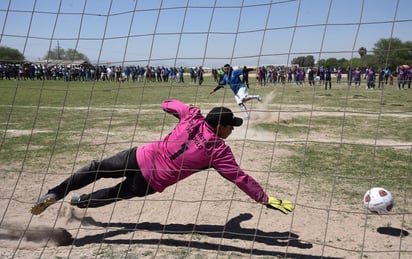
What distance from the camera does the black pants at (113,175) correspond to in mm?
3988

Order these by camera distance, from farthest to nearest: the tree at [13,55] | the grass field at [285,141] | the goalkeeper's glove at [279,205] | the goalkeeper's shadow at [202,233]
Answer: the grass field at [285,141]
the tree at [13,55]
the goalkeeper's shadow at [202,233]
the goalkeeper's glove at [279,205]

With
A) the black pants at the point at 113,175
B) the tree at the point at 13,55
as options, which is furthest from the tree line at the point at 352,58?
the black pants at the point at 113,175

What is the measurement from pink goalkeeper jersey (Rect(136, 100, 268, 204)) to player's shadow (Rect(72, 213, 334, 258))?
0.49 m

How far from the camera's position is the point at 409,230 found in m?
4.05

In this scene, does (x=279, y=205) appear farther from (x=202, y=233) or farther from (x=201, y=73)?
(x=201, y=73)

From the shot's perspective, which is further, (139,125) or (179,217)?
(139,125)

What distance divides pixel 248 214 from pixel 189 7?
2242 mm

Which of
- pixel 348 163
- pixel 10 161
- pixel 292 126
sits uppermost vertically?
pixel 292 126

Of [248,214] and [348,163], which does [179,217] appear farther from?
[348,163]

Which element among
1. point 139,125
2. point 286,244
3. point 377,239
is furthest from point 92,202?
point 139,125

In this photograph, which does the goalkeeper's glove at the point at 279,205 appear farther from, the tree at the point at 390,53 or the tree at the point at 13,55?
the tree at the point at 13,55

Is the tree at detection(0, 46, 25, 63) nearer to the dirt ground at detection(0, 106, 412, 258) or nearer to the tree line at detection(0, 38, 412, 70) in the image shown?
the tree line at detection(0, 38, 412, 70)

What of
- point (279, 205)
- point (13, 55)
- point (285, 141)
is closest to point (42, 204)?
point (279, 205)

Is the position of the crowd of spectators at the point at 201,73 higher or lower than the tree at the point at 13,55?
higher
